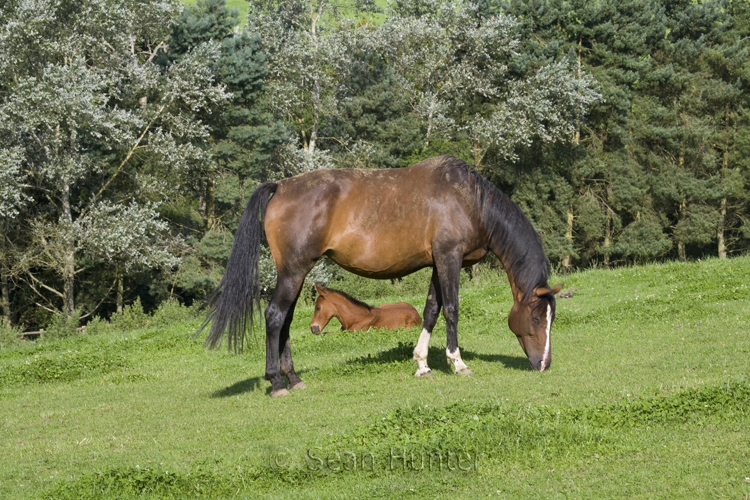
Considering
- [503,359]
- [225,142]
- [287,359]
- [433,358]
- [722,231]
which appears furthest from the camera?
[722,231]

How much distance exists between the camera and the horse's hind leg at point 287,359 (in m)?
9.96

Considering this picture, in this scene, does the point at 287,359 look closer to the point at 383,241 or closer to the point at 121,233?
the point at 383,241

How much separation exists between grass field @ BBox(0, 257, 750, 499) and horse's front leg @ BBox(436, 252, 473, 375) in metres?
0.35

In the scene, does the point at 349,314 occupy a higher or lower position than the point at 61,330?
higher

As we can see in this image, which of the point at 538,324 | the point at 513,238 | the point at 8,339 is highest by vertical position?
the point at 513,238

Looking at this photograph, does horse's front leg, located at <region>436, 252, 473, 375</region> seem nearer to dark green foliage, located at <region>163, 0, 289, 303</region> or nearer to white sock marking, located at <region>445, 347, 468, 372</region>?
white sock marking, located at <region>445, 347, 468, 372</region>

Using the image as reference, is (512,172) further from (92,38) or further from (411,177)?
(411,177)

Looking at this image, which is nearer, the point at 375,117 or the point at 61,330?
the point at 61,330

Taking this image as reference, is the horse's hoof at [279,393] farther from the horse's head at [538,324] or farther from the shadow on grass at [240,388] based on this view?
the horse's head at [538,324]

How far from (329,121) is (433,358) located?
1345 inches

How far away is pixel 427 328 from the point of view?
1013 centimetres

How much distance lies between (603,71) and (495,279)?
25.6 m

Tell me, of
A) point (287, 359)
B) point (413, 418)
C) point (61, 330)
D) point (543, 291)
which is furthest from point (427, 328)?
point (61, 330)

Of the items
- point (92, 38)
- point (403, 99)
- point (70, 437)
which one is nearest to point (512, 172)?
point (403, 99)
